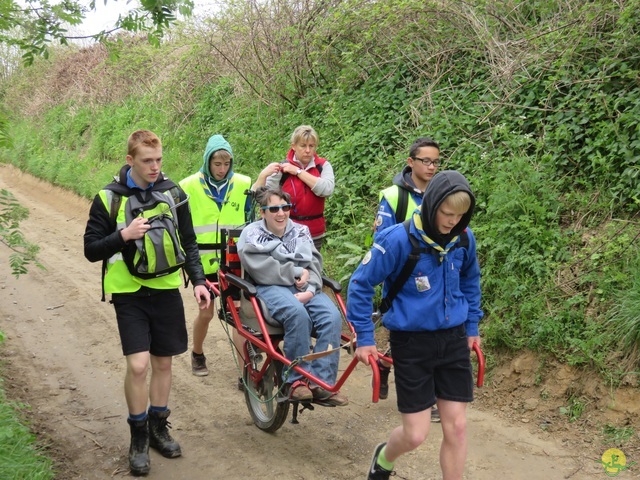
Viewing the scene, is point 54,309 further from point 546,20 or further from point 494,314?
point 546,20

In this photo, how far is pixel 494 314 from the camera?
21.2 feet

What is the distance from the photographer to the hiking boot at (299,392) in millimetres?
4871

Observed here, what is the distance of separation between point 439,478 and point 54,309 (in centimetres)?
585

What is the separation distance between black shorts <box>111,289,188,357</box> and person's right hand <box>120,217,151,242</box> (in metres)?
0.47

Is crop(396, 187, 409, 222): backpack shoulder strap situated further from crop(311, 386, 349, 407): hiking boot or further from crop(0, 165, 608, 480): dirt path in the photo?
crop(0, 165, 608, 480): dirt path

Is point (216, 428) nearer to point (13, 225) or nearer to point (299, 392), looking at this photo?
point (299, 392)

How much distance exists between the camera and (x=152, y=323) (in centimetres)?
498

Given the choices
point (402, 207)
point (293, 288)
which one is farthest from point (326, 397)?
point (402, 207)

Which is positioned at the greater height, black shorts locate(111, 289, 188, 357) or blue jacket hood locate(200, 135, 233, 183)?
blue jacket hood locate(200, 135, 233, 183)

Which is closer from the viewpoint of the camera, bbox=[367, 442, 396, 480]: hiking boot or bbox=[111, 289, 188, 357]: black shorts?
bbox=[367, 442, 396, 480]: hiking boot

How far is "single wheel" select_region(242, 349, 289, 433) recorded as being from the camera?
5297 millimetres

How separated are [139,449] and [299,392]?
1201mm

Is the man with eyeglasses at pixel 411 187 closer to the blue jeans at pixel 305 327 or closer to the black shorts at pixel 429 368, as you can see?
the blue jeans at pixel 305 327

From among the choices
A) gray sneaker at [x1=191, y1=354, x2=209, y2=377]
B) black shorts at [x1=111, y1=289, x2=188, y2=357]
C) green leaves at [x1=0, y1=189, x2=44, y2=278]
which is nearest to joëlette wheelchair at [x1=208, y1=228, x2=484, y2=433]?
black shorts at [x1=111, y1=289, x2=188, y2=357]
